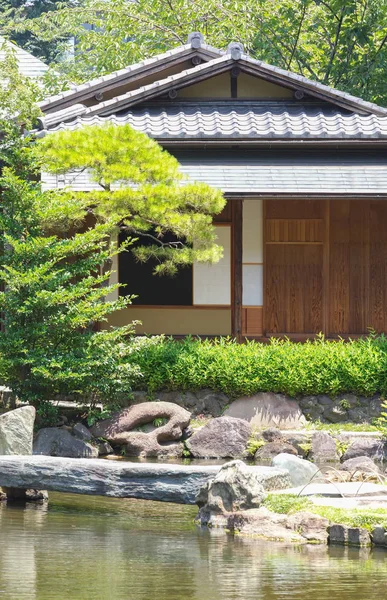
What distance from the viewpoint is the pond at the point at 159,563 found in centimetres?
806

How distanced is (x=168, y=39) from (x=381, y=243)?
1280 cm

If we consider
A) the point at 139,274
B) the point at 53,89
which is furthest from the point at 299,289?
the point at 53,89

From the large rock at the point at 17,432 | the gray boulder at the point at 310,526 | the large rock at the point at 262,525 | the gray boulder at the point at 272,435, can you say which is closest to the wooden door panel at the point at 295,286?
the gray boulder at the point at 272,435

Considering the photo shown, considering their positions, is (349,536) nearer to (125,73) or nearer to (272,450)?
(272,450)

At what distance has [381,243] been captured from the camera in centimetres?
1780

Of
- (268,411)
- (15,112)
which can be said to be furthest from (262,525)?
(15,112)

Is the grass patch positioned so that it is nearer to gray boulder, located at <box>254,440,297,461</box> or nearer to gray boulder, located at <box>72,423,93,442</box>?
gray boulder, located at <box>254,440,297,461</box>

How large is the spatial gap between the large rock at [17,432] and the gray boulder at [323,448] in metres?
3.80

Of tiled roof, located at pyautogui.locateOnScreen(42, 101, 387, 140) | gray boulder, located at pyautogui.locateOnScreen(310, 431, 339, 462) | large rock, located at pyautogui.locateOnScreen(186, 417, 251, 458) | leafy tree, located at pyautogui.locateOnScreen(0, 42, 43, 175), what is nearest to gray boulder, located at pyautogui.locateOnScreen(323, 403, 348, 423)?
gray boulder, located at pyautogui.locateOnScreen(310, 431, 339, 462)

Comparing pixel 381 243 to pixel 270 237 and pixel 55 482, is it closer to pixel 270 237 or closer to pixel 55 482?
pixel 270 237

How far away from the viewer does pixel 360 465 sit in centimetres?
1274

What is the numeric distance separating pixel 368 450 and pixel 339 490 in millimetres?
3312

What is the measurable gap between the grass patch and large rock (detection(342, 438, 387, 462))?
12.1ft

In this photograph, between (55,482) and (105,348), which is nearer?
(55,482)
